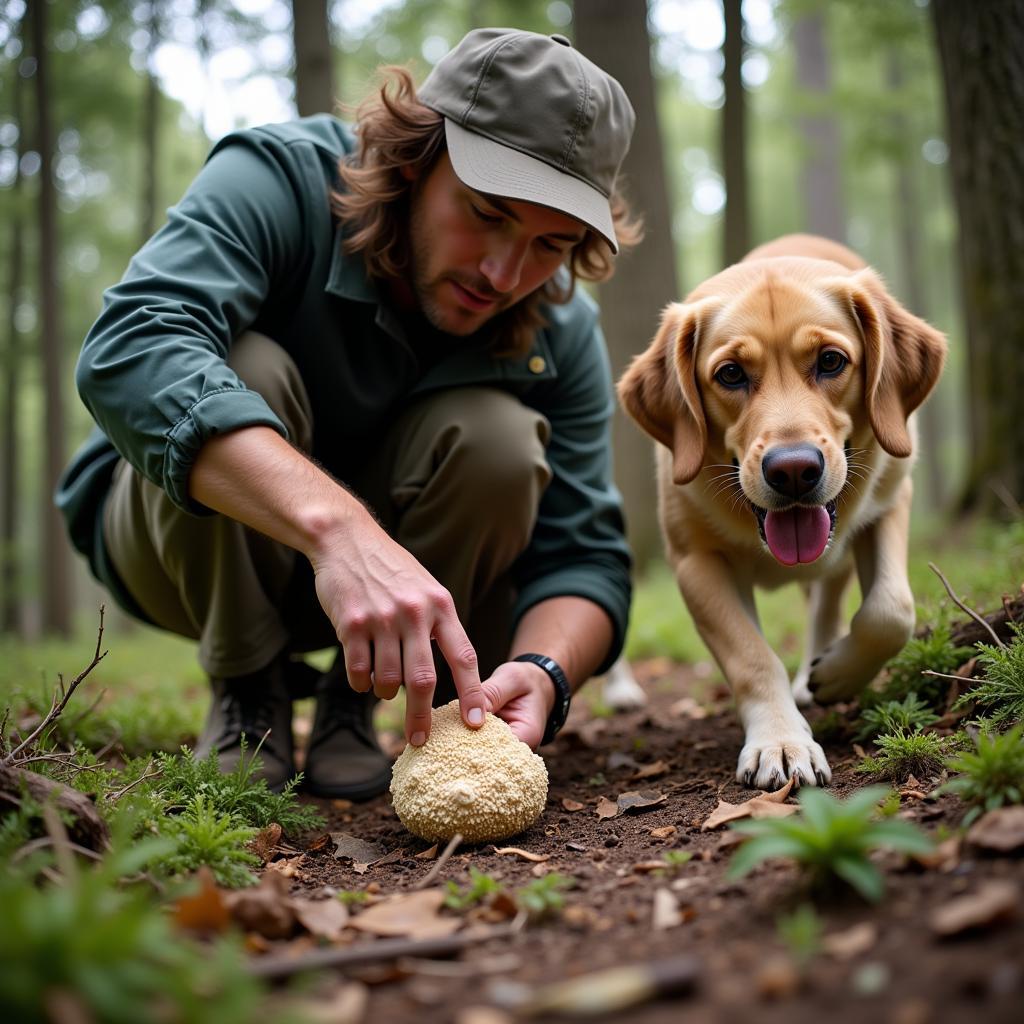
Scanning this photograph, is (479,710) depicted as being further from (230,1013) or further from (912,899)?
(230,1013)

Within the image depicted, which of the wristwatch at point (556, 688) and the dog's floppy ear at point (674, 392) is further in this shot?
the dog's floppy ear at point (674, 392)

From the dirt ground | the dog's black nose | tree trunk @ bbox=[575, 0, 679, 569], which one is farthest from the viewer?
tree trunk @ bbox=[575, 0, 679, 569]

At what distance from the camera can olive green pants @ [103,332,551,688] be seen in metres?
2.93

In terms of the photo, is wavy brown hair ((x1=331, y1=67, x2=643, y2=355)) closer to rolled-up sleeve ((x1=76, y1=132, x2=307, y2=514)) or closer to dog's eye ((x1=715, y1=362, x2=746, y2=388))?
rolled-up sleeve ((x1=76, y1=132, x2=307, y2=514))

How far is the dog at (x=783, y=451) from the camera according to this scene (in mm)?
2670

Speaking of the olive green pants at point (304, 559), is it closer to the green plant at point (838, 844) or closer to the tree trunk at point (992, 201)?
the green plant at point (838, 844)

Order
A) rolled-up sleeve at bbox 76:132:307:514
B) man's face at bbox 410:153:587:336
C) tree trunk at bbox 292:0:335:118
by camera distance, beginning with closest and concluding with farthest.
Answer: rolled-up sleeve at bbox 76:132:307:514
man's face at bbox 410:153:587:336
tree trunk at bbox 292:0:335:118

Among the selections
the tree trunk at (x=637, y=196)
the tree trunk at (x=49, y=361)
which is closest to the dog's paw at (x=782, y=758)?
the tree trunk at (x=637, y=196)

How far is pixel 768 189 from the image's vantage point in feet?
68.5

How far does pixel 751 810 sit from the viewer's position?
211 centimetres

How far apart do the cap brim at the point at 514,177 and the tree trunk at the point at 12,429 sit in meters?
10.8

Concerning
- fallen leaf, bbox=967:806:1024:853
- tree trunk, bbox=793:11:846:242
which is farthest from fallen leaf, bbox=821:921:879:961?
tree trunk, bbox=793:11:846:242

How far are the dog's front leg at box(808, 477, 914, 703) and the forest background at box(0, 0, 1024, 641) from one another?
1977mm

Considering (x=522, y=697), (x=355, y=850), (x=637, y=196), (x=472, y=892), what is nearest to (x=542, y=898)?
(x=472, y=892)
